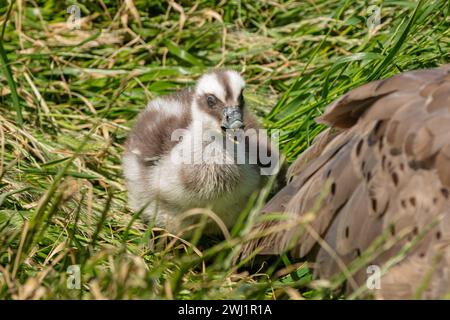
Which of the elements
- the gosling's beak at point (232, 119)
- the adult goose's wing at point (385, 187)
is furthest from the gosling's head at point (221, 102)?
the adult goose's wing at point (385, 187)

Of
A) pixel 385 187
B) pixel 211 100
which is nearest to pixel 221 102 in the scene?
pixel 211 100

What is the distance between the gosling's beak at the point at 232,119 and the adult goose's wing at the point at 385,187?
61 centimetres

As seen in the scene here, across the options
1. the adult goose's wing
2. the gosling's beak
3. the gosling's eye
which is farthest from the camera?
the gosling's eye

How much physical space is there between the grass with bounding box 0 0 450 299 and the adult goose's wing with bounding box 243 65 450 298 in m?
0.48

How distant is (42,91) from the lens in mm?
5262

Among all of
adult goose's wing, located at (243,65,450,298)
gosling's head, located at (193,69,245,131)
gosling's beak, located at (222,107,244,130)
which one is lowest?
adult goose's wing, located at (243,65,450,298)

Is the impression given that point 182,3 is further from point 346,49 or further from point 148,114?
point 148,114

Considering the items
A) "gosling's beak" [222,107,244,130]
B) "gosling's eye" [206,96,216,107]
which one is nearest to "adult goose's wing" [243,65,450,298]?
"gosling's beak" [222,107,244,130]

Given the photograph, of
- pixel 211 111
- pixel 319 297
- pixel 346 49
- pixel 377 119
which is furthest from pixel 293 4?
pixel 319 297

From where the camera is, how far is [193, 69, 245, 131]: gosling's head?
13.6 feet

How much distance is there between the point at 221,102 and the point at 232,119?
128 millimetres

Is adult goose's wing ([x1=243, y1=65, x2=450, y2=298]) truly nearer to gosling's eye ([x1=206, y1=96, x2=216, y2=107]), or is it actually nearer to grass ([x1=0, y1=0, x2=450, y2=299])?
grass ([x1=0, y1=0, x2=450, y2=299])

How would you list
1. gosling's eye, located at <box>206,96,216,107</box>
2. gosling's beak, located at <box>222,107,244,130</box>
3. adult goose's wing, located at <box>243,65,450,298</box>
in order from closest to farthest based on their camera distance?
adult goose's wing, located at <box>243,65,450,298</box> → gosling's beak, located at <box>222,107,244,130</box> → gosling's eye, located at <box>206,96,216,107</box>

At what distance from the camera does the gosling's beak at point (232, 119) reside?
410cm
